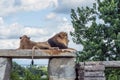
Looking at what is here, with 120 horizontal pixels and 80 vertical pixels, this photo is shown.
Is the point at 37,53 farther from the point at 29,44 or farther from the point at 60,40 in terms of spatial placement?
the point at 60,40

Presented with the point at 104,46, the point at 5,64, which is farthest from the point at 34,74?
the point at 5,64

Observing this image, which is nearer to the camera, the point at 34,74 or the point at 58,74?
the point at 58,74

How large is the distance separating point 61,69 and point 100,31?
8.79 m

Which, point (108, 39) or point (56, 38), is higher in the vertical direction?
point (108, 39)

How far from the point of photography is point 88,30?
1552cm

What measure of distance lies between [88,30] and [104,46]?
0.82 meters

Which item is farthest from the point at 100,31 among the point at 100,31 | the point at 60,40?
the point at 60,40

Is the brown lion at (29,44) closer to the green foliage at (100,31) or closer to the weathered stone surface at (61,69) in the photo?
the weathered stone surface at (61,69)

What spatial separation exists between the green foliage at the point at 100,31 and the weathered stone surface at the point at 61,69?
7.76 m

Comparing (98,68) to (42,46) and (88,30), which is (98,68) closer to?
(42,46)

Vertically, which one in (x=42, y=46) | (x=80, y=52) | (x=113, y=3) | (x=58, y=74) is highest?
(x=113, y=3)

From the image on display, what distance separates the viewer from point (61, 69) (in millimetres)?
6836

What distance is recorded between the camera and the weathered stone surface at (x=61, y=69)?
268 inches

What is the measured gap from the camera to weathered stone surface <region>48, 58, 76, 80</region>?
6810mm
